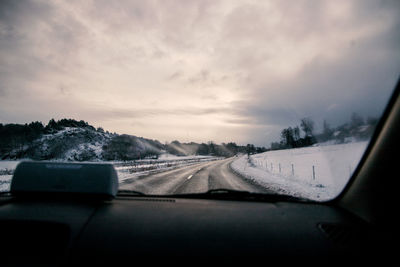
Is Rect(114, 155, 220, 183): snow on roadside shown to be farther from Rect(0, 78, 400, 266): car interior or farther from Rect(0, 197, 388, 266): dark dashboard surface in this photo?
Rect(0, 197, 388, 266): dark dashboard surface

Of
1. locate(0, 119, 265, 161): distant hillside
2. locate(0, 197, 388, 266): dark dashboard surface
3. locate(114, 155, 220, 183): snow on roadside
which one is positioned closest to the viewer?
locate(0, 197, 388, 266): dark dashboard surface

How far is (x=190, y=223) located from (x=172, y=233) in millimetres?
207

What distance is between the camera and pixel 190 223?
6.45 ft

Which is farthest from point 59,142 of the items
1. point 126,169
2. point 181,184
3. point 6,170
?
point 126,169

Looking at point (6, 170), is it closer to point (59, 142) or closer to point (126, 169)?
point (59, 142)

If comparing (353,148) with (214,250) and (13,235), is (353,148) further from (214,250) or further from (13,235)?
(13,235)

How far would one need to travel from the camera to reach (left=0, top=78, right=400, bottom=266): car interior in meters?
1.62

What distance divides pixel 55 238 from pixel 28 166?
3.40 ft

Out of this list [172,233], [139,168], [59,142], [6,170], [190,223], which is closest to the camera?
[172,233]

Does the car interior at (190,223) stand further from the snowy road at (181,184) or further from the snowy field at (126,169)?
the snowy road at (181,184)

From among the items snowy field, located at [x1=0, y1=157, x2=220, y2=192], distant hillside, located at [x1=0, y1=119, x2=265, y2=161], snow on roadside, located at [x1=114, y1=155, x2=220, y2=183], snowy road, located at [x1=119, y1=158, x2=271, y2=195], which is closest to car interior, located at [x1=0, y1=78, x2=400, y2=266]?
snowy field, located at [x1=0, y1=157, x2=220, y2=192]

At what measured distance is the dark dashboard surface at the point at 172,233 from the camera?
1611 millimetres

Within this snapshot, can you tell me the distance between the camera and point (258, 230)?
6.16ft

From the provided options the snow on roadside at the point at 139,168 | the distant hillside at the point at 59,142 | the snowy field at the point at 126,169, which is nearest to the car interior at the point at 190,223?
the snowy field at the point at 126,169
